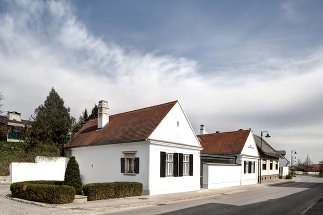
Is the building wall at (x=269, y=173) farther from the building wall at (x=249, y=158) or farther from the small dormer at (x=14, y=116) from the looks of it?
the small dormer at (x=14, y=116)

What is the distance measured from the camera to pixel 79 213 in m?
12.8

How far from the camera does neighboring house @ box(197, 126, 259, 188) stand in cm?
2705

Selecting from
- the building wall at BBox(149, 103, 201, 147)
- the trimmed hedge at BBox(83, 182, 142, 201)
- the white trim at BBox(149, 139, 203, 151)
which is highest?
the building wall at BBox(149, 103, 201, 147)

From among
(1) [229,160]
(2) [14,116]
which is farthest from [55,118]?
(1) [229,160]

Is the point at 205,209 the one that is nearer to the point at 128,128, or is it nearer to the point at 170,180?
the point at 170,180

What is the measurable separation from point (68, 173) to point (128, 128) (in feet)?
23.2

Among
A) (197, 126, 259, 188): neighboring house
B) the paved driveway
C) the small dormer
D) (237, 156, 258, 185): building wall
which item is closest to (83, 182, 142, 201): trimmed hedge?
the paved driveway

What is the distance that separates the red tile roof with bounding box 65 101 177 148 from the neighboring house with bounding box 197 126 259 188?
23.5 feet

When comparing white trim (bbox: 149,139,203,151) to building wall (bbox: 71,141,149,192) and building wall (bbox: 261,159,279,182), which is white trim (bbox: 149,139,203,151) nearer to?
building wall (bbox: 71,141,149,192)

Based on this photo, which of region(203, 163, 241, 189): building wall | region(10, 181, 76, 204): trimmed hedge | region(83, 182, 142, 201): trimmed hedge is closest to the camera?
region(10, 181, 76, 204): trimmed hedge

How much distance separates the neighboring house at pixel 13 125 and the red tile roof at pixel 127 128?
1940 cm

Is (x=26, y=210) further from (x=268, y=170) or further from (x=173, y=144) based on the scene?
(x=268, y=170)

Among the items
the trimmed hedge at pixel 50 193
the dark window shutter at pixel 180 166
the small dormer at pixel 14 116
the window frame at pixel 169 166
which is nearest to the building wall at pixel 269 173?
the dark window shutter at pixel 180 166

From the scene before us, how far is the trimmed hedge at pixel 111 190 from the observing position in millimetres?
16359
